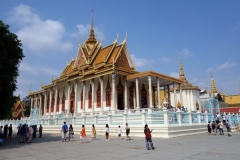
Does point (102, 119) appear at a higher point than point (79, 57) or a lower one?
lower

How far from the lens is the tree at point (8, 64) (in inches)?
495

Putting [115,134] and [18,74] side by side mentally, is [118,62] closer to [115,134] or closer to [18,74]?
[115,134]

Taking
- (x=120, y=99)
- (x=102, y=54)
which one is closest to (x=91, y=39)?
(x=102, y=54)

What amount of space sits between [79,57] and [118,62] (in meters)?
7.60

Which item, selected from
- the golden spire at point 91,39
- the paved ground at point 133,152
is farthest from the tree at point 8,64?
the golden spire at point 91,39

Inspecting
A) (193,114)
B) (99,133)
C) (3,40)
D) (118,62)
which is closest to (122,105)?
(118,62)

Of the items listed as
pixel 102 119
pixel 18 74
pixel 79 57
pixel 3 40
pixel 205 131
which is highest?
pixel 79 57

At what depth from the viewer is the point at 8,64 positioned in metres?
12.9

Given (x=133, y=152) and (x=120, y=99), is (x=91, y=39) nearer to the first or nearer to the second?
(x=120, y=99)

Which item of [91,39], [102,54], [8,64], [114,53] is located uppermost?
[91,39]

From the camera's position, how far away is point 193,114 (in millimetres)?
16812

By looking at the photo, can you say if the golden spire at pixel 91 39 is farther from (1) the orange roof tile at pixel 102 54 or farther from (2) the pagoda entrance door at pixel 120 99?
(2) the pagoda entrance door at pixel 120 99

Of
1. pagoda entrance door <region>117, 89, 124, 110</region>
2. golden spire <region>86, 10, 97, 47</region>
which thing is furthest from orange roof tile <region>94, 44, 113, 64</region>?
golden spire <region>86, 10, 97, 47</region>

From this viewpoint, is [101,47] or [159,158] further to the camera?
[101,47]
